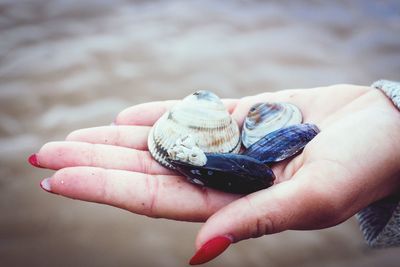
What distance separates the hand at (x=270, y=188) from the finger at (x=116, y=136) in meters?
0.01

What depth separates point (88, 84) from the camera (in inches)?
166

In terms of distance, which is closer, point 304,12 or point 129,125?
point 129,125

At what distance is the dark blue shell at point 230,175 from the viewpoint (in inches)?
83.5

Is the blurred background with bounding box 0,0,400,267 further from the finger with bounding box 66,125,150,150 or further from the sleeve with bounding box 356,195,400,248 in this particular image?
the finger with bounding box 66,125,150,150

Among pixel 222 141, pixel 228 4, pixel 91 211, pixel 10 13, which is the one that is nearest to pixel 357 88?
pixel 222 141

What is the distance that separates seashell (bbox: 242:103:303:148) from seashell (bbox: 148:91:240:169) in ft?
0.43

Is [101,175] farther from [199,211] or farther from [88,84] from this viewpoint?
[88,84]

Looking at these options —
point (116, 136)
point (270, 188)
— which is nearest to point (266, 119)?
point (270, 188)

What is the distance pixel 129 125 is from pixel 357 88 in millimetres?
1740

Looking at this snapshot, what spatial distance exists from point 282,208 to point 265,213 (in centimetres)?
9

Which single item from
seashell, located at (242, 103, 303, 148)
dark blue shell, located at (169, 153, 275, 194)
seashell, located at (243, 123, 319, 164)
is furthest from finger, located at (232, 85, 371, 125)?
dark blue shell, located at (169, 153, 275, 194)

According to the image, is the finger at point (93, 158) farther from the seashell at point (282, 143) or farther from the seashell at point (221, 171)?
the seashell at point (282, 143)

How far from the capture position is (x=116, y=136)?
278 cm

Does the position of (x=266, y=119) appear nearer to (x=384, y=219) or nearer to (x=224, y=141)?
(x=224, y=141)
